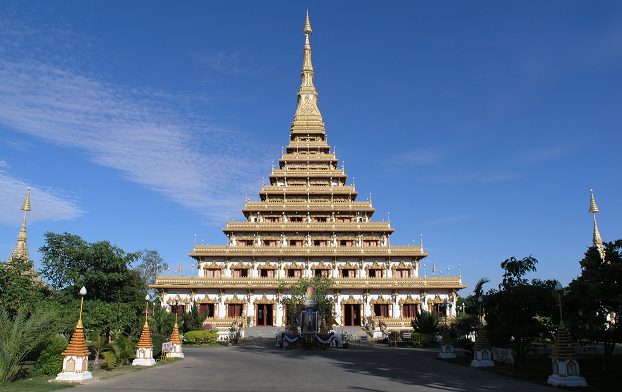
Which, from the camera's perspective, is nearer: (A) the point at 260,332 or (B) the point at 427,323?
(B) the point at 427,323

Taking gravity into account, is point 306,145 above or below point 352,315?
above

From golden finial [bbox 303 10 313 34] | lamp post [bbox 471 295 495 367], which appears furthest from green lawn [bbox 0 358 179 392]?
golden finial [bbox 303 10 313 34]

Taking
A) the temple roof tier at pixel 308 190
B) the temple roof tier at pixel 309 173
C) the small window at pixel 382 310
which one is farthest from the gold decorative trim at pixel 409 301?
the temple roof tier at pixel 309 173

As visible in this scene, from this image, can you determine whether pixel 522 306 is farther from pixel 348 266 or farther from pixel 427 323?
pixel 348 266

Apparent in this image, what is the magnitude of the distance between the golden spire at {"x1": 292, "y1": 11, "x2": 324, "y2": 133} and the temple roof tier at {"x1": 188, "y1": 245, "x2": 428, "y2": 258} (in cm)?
2187

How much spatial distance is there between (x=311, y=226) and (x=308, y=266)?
505 cm

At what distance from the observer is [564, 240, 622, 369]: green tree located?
20109mm

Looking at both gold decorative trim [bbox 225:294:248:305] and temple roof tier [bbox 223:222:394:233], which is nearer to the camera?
gold decorative trim [bbox 225:294:248:305]

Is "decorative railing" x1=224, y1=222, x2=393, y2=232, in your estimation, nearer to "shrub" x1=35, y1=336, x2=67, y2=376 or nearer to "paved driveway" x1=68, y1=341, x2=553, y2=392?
"paved driveway" x1=68, y1=341, x2=553, y2=392

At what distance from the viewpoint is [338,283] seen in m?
57.2

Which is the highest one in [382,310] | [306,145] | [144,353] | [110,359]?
[306,145]

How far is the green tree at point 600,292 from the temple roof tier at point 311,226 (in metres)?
39.8

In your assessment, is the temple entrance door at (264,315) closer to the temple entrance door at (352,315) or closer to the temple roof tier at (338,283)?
the temple roof tier at (338,283)

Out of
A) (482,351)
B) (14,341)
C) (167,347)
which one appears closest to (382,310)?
(482,351)
